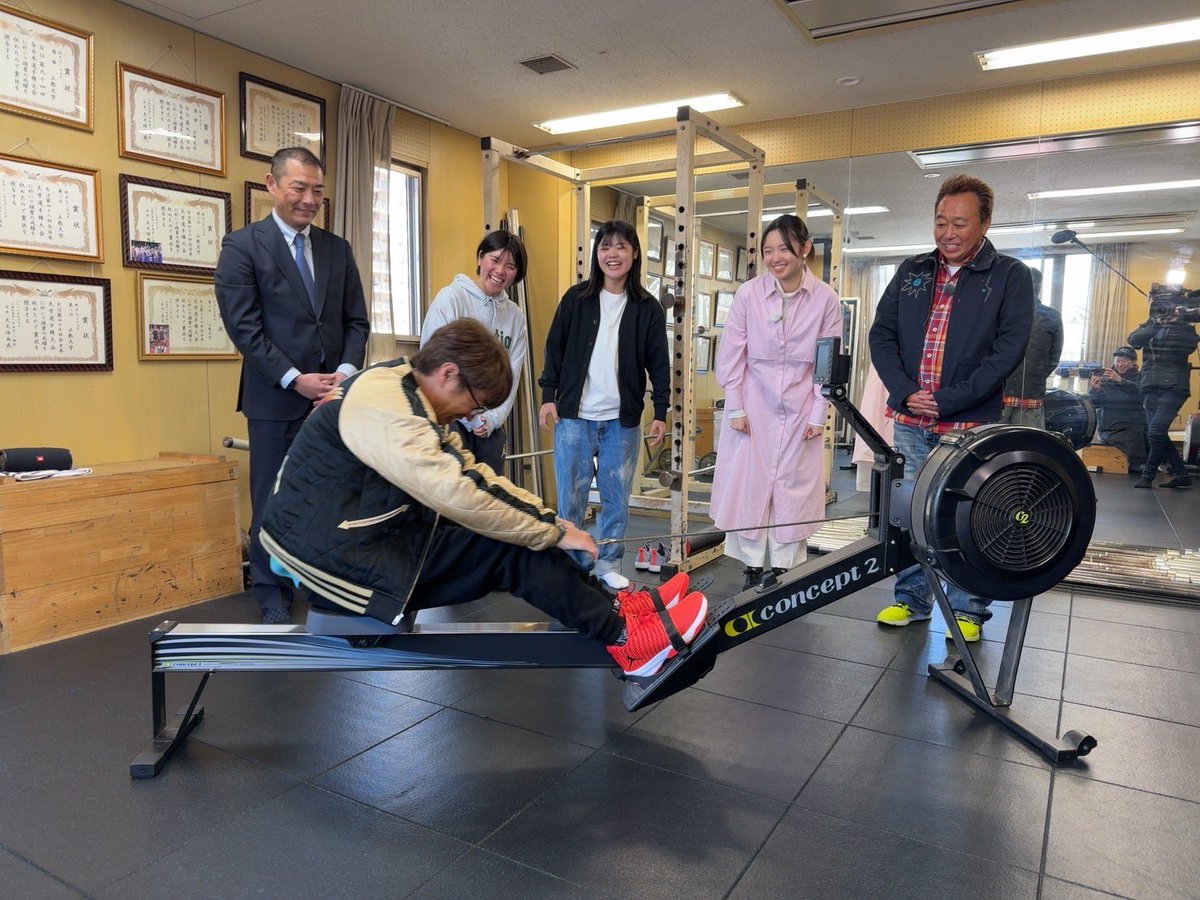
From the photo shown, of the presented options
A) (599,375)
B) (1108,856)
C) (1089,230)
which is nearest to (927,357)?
(599,375)

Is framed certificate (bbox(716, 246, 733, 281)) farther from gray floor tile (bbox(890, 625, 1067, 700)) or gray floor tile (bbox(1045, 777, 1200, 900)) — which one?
gray floor tile (bbox(1045, 777, 1200, 900))

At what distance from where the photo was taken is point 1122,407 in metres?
4.06

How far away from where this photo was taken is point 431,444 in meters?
1.68

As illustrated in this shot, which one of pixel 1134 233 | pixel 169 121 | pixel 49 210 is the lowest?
pixel 49 210

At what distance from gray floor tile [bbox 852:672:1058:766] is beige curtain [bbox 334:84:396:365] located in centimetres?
338

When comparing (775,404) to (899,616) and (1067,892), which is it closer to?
(899,616)

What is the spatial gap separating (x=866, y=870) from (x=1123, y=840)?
612 millimetres

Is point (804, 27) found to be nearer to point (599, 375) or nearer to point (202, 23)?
point (599, 375)

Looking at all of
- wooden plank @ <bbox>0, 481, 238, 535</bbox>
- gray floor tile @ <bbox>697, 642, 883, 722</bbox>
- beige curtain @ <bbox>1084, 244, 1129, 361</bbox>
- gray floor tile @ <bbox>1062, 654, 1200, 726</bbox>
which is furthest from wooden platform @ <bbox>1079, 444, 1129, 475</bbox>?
wooden plank @ <bbox>0, 481, 238, 535</bbox>

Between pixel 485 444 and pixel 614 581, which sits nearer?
pixel 614 581

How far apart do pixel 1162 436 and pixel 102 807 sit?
184 inches

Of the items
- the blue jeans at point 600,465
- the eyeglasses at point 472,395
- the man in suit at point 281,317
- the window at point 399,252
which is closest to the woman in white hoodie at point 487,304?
the blue jeans at point 600,465

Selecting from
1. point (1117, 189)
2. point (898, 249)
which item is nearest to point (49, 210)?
point (898, 249)

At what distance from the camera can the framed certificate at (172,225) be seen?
3492 mm
